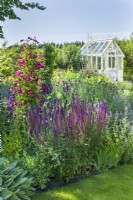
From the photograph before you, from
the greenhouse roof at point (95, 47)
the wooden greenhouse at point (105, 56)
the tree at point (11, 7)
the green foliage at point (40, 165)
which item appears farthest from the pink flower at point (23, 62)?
the greenhouse roof at point (95, 47)

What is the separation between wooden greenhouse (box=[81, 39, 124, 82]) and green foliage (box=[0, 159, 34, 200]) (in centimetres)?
1826

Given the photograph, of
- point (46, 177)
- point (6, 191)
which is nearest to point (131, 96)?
point (46, 177)

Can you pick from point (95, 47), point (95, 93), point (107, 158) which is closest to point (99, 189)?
point (107, 158)

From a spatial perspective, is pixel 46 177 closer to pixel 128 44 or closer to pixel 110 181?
pixel 110 181

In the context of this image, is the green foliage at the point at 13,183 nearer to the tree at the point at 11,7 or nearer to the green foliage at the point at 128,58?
the tree at the point at 11,7

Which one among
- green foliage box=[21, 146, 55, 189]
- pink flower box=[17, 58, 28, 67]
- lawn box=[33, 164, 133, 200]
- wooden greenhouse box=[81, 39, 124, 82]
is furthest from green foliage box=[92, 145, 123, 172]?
wooden greenhouse box=[81, 39, 124, 82]

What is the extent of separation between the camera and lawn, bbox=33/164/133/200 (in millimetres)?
3799

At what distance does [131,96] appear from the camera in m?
7.41

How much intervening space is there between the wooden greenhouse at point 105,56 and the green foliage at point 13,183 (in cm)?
1826

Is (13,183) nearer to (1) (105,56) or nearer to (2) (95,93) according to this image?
(2) (95,93)

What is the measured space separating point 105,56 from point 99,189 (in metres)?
18.4

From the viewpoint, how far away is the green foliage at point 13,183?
126 inches

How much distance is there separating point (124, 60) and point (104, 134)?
20655 millimetres

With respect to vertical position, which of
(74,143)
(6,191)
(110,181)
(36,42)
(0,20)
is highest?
(0,20)
